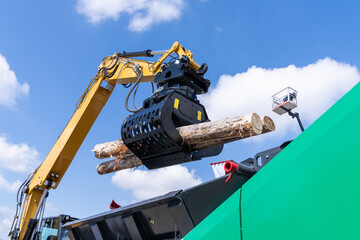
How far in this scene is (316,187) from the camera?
1.42 m

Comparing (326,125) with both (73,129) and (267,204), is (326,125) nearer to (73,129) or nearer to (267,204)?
(267,204)

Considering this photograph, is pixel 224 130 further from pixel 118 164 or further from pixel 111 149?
pixel 118 164

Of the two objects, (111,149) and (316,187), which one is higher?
(111,149)

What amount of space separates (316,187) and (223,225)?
55cm

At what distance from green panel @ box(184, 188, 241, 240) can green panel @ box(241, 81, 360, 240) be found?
6 cm

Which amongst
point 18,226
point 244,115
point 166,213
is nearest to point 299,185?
point 166,213

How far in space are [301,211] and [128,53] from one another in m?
6.42

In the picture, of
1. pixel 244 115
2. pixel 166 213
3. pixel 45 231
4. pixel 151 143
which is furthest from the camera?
pixel 45 231

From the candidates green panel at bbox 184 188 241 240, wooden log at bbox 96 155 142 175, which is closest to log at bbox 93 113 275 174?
wooden log at bbox 96 155 142 175

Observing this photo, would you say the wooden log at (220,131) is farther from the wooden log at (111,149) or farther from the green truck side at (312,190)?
the green truck side at (312,190)

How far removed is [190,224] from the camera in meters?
2.29

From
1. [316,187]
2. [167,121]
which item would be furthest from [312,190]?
[167,121]

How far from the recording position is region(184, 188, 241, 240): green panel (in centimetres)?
169

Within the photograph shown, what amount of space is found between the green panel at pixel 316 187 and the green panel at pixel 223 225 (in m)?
0.06
